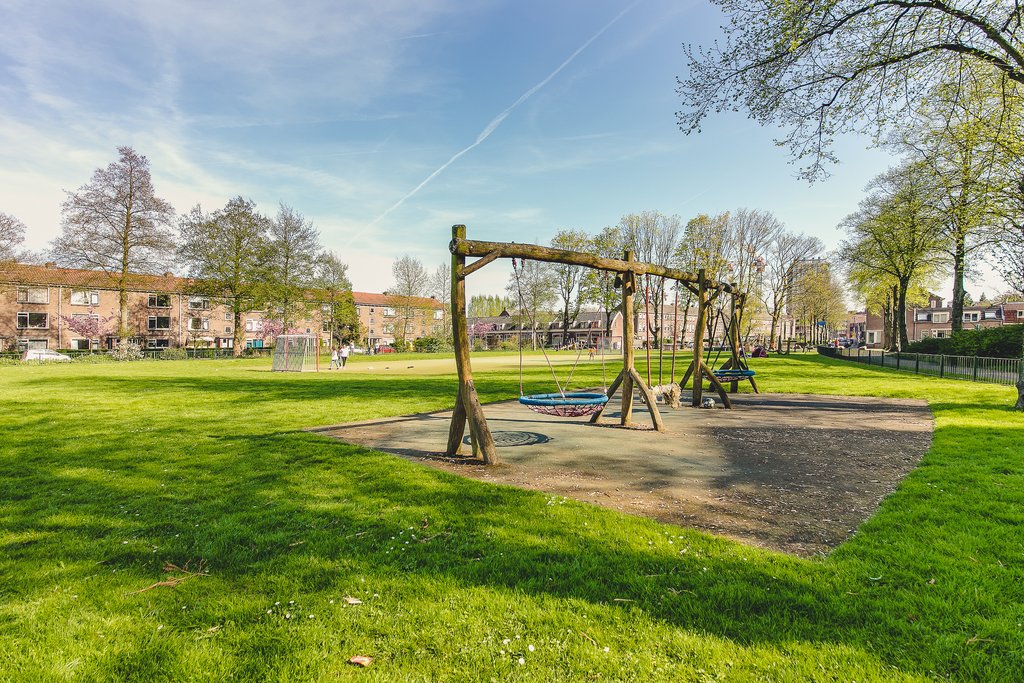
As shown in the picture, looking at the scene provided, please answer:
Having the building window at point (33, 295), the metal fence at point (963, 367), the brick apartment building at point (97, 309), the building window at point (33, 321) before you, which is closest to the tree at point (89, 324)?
the brick apartment building at point (97, 309)

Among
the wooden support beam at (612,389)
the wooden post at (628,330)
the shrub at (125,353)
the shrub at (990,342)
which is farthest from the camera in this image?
the shrub at (125,353)

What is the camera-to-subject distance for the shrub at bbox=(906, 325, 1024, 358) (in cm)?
2405

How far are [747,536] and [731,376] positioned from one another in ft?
38.7

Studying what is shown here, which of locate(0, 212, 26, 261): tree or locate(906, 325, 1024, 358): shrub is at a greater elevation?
locate(0, 212, 26, 261): tree

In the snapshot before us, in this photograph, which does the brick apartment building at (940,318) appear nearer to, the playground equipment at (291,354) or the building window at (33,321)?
the playground equipment at (291,354)

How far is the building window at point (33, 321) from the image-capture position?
59.7 meters

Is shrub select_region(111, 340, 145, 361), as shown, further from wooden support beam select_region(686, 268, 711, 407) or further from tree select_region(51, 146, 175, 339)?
wooden support beam select_region(686, 268, 711, 407)

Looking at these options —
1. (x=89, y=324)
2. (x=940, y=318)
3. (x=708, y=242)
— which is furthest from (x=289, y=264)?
(x=940, y=318)

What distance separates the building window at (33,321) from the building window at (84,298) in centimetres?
328

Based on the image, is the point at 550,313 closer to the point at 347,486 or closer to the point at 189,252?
the point at 189,252

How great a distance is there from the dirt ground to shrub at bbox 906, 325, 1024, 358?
16978 millimetres

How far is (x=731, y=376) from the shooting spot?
1563 cm

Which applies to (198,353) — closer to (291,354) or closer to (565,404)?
(291,354)

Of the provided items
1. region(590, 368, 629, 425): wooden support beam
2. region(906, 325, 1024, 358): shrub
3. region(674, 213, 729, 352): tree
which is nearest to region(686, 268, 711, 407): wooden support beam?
region(590, 368, 629, 425): wooden support beam
